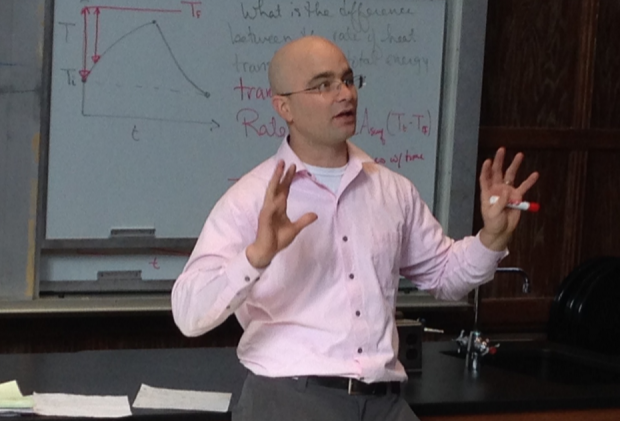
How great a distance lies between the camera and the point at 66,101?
3.59m

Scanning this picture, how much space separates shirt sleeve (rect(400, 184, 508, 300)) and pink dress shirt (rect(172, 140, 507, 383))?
0.03 m

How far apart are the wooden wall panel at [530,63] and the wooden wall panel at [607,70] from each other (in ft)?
0.37

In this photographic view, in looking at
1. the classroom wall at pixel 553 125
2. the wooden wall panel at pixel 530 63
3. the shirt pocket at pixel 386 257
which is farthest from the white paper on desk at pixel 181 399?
the wooden wall panel at pixel 530 63

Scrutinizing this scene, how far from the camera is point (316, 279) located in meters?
2.17

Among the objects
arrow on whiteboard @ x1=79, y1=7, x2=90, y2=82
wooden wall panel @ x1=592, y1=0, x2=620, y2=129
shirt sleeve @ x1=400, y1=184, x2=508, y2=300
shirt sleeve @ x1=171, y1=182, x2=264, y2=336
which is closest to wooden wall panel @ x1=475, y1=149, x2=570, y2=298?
wooden wall panel @ x1=592, y1=0, x2=620, y2=129

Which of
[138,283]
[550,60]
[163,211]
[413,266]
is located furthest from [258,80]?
[413,266]

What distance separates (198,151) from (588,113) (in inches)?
65.5

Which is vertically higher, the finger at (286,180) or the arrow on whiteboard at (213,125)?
the arrow on whiteboard at (213,125)

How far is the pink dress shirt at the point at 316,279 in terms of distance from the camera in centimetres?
208

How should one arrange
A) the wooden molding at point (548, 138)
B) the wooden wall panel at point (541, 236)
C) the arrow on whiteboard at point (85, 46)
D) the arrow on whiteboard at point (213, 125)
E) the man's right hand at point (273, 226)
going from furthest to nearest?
the wooden wall panel at point (541, 236) → the wooden molding at point (548, 138) → the arrow on whiteboard at point (213, 125) → the arrow on whiteboard at point (85, 46) → the man's right hand at point (273, 226)

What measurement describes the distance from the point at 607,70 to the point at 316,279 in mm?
2661

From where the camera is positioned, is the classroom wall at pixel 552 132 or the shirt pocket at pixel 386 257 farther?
the classroom wall at pixel 552 132

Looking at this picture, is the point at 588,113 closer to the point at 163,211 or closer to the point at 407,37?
the point at 407,37

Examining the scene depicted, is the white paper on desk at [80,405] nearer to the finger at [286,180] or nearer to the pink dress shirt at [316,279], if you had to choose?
the pink dress shirt at [316,279]
